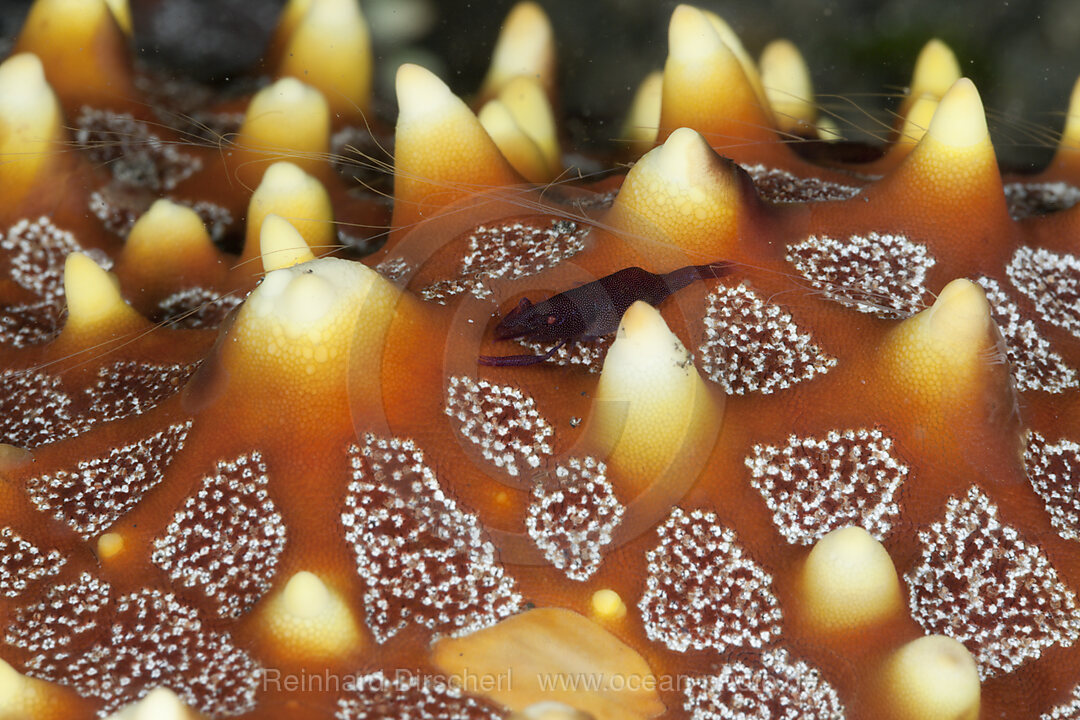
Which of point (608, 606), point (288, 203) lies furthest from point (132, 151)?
point (608, 606)

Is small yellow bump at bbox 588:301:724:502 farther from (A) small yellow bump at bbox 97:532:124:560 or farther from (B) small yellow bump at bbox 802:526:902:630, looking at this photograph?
(A) small yellow bump at bbox 97:532:124:560

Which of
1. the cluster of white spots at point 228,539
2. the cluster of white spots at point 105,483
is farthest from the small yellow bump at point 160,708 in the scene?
the cluster of white spots at point 105,483

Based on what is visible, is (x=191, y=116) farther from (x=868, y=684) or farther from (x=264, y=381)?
(x=868, y=684)

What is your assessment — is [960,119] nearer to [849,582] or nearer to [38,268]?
[849,582]

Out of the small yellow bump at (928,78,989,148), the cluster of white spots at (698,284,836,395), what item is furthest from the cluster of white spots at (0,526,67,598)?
the small yellow bump at (928,78,989,148)

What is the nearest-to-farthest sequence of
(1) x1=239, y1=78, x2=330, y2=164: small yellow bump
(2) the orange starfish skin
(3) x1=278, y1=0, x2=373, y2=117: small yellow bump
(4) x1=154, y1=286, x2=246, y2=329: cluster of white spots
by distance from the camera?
(2) the orange starfish skin, (4) x1=154, y1=286, x2=246, y2=329: cluster of white spots, (1) x1=239, y1=78, x2=330, y2=164: small yellow bump, (3) x1=278, y1=0, x2=373, y2=117: small yellow bump

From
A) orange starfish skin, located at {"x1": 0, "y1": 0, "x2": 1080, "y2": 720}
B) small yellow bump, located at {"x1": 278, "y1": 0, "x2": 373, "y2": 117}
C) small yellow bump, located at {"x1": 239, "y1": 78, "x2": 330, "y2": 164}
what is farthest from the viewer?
small yellow bump, located at {"x1": 278, "y1": 0, "x2": 373, "y2": 117}
